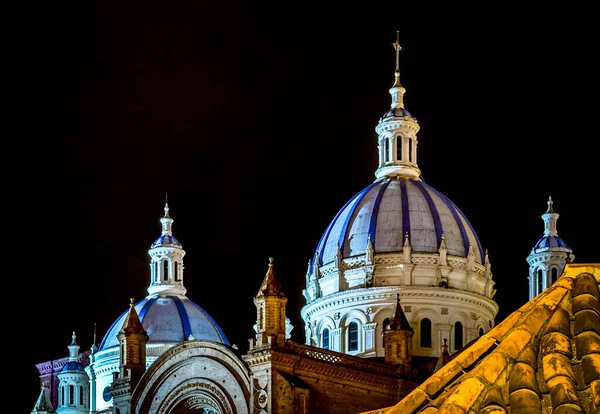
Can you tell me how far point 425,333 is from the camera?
64.8 metres

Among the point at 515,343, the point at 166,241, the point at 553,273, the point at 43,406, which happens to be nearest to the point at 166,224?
the point at 166,241

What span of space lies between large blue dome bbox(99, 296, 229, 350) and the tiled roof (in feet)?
200

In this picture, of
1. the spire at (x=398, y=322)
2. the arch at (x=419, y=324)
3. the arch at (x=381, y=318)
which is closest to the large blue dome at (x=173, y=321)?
the arch at (x=381, y=318)

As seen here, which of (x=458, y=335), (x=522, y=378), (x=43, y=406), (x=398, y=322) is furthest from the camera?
(x=43, y=406)

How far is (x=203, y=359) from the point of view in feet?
194

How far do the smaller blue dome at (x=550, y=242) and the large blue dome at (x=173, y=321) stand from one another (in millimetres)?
18586

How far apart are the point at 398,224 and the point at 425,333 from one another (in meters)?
5.52

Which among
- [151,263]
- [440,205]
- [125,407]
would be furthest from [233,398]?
[151,263]

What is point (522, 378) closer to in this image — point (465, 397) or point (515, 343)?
point (515, 343)

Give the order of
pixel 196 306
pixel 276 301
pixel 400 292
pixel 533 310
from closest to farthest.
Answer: pixel 533 310
pixel 276 301
pixel 400 292
pixel 196 306

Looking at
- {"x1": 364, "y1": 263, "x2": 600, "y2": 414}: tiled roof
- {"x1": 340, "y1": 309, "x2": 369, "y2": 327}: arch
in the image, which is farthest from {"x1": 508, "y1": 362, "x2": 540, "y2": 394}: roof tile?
{"x1": 340, "y1": 309, "x2": 369, "y2": 327}: arch

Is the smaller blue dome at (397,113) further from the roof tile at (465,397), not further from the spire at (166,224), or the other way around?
the roof tile at (465,397)

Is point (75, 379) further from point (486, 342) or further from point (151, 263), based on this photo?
point (486, 342)

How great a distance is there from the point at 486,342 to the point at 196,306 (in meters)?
64.9
